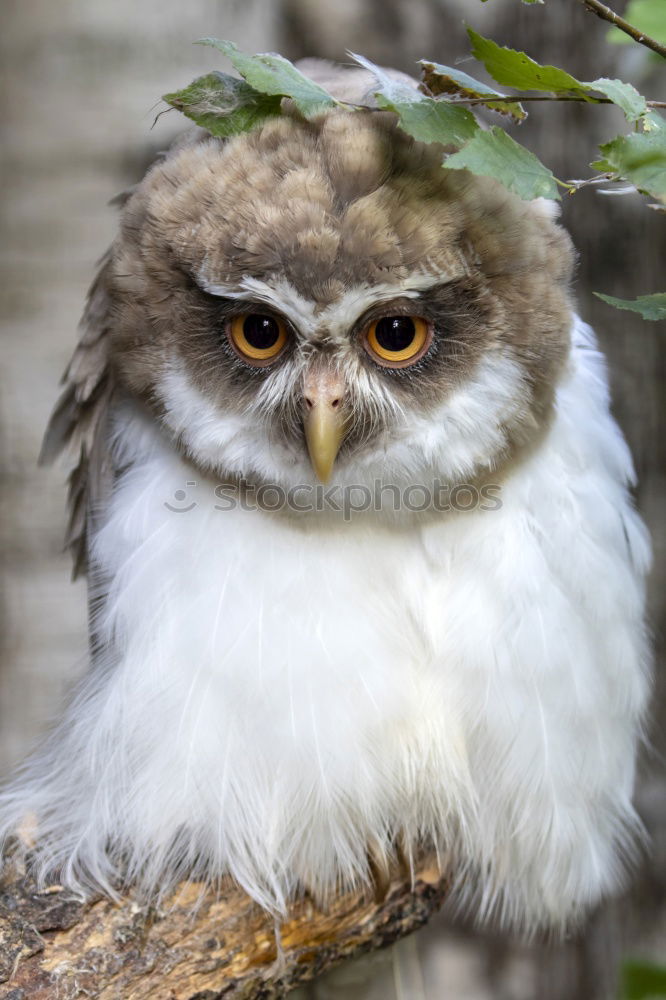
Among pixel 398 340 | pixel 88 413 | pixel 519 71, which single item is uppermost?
pixel 519 71

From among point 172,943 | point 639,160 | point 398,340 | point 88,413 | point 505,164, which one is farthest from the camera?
point 88,413

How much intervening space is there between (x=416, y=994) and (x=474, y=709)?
0.81 metres

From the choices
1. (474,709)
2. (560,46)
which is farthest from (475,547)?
(560,46)

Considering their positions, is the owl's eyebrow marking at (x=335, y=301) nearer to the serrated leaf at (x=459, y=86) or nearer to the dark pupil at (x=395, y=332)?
the dark pupil at (x=395, y=332)

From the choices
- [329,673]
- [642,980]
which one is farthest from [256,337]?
[642,980]

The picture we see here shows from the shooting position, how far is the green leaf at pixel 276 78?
1.22 metres

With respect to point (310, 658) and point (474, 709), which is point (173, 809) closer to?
point (310, 658)

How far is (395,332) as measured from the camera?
1.52m

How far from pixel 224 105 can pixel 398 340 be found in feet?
1.37

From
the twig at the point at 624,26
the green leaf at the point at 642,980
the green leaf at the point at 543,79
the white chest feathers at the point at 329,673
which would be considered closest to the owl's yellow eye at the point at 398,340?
the white chest feathers at the point at 329,673

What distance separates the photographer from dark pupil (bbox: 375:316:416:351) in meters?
1.51

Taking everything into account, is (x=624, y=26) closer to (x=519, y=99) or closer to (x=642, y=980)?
(x=519, y=99)

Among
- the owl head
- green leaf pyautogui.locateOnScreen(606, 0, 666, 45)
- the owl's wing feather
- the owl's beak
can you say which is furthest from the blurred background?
the owl's beak

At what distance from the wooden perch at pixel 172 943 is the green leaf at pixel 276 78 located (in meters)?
1.31
